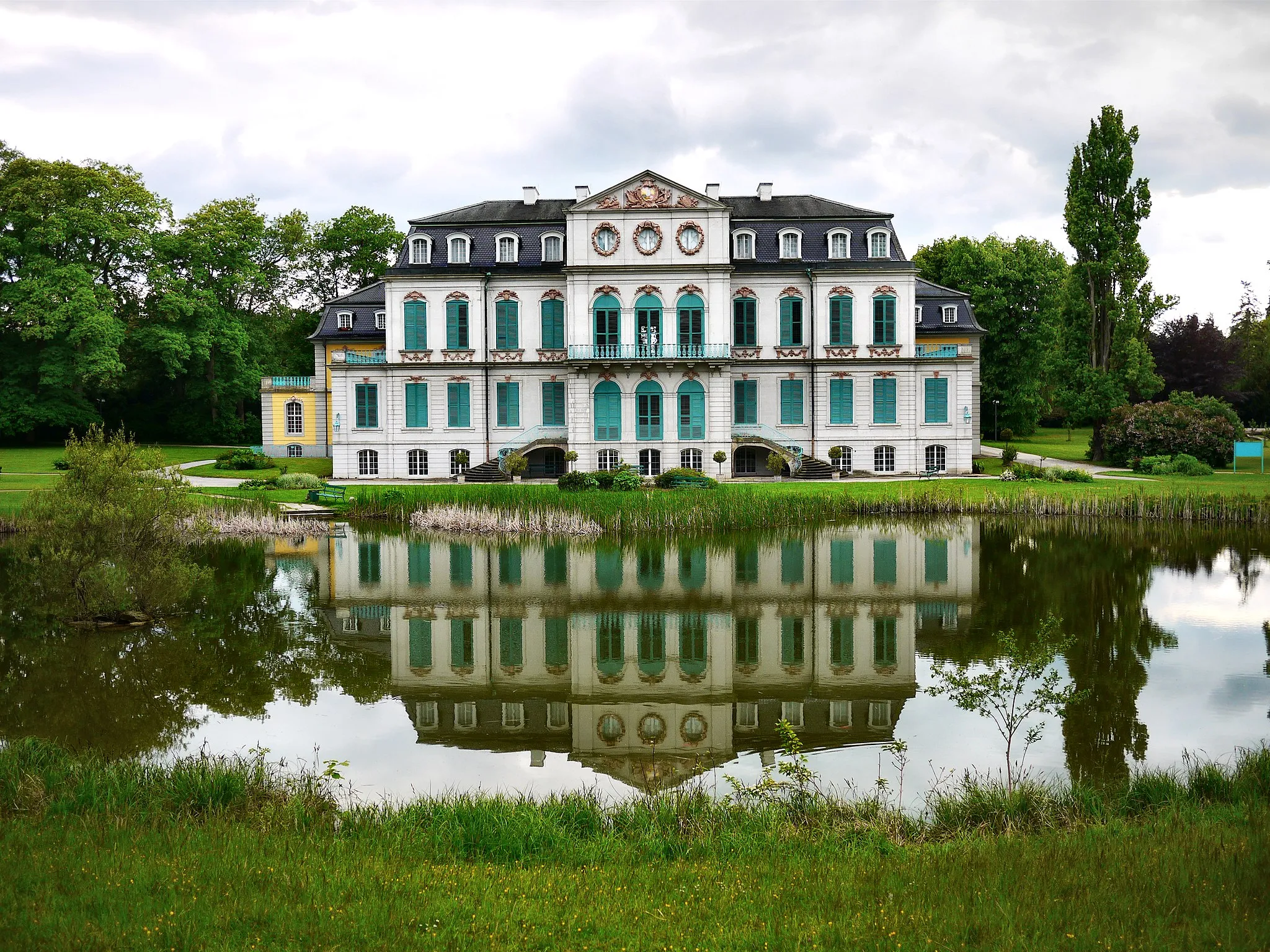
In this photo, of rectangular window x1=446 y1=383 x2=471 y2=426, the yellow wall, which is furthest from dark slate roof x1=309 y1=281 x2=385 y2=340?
rectangular window x1=446 y1=383 x2=471 y2=426

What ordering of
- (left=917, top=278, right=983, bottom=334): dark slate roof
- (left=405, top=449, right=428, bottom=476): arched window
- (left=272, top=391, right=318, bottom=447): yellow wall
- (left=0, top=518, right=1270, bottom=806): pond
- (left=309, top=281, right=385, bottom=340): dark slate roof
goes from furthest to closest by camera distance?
(left=272, top=391, right=318, bottom=447): yellow wall
(left=309, top=281, right=385, bottom=340): dark slate roof
(left=917, top=278, right=983, bottom=334): dark slate roof
(left=405, top=449, right=428, bottom=476): arched window
(left=0, top=518, right=1270, bottom=806): pond

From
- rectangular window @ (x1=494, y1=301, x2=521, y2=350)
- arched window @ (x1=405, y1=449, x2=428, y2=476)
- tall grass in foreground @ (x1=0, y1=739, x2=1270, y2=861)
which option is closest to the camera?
tall grass in foreground @ (x1=0, y1=739, x2=1270, y2=861)

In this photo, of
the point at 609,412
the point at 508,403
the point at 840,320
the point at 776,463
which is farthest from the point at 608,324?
the point at 840,320

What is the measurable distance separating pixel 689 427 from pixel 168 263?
26922mm

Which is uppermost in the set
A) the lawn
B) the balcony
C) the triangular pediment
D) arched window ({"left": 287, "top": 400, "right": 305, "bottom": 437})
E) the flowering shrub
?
the triangular pediment

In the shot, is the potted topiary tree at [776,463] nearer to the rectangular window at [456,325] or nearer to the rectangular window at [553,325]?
the rectangular window at [553,325]

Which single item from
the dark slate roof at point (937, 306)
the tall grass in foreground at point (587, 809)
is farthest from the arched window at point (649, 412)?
the tall grass in foreground at point (587, 809)

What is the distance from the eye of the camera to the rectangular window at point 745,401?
38.4m

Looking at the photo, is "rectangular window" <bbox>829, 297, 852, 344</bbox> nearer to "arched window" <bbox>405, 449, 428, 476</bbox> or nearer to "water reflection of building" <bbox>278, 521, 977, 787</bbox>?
"water reflection of building" <bbox>278, 521, 977, 787</bbox>

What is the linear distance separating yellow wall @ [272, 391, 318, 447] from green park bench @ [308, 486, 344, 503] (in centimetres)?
1225

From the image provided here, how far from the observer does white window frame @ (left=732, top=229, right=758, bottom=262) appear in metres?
38.6

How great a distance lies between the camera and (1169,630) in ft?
46.7

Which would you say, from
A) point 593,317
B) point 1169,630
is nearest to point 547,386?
point 593,317

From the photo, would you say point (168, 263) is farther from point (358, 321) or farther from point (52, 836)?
point (52, 836)
